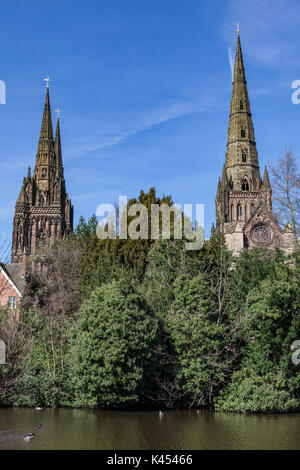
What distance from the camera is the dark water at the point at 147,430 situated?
65.3 ft

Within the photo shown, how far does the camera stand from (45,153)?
355 feet

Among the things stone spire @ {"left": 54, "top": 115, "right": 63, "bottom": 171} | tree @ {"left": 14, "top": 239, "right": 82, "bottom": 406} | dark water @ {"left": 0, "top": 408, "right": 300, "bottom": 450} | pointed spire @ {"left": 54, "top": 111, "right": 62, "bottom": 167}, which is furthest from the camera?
pointed spire @ {"left": 54, "top": 111, "right": 62, "bottom": 167}

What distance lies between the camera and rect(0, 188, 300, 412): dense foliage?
90.1ft

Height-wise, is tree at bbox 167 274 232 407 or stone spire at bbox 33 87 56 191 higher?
stone spire at bbox 33 87 56 191

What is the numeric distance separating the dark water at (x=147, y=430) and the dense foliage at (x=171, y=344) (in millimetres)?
1455

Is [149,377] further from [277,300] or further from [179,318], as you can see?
[277,300]

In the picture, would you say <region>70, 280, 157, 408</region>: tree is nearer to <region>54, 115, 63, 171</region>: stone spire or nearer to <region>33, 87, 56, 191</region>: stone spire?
<region>33, 87, 56, 191</region>: stone spire

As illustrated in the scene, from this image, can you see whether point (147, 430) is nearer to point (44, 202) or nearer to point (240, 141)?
point (240, 141)

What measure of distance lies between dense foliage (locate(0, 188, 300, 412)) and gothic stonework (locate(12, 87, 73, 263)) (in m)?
62.8

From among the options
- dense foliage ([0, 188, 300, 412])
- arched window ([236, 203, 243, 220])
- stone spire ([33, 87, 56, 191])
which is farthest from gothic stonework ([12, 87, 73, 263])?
dense foliage ([0, 188, 300, 412])

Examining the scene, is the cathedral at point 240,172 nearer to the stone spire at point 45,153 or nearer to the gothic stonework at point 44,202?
the gothic stonework at point 44,202

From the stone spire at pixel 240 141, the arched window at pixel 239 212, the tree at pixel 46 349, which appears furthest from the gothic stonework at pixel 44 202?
the tree at pixel 46 349

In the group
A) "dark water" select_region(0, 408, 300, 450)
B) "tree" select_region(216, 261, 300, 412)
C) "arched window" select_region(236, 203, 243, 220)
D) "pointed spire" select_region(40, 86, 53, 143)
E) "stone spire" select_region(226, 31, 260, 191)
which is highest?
"pointed spire" select_region(40, 86, 53, 143)

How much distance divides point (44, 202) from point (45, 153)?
1101cm
